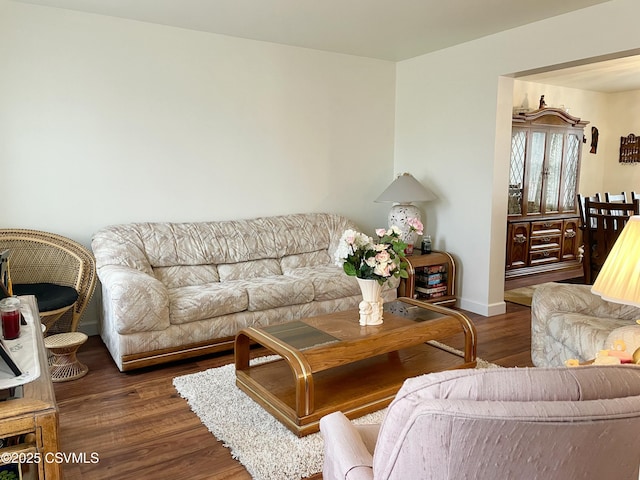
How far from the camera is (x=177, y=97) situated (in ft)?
13.7

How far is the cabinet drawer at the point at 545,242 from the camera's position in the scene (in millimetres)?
6129

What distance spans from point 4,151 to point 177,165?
1252 millimetres

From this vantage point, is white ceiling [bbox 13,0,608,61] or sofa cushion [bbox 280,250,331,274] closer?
white ceiling [bbox 13,0,608,61]

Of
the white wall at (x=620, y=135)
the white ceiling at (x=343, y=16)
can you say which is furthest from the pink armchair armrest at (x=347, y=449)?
the white wall at (x=620, y=135)

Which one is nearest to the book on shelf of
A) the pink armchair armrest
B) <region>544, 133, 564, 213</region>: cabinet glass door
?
<region>544, 133, 564, 213</region>: cabinet glass door

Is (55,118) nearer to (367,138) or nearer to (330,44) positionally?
(330,44)

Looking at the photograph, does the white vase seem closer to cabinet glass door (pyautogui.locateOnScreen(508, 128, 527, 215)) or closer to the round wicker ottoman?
the round wicker ottoman

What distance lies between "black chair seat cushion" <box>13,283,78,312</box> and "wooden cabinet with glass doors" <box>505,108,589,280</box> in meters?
4.66

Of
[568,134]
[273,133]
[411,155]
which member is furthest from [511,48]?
[568,134]

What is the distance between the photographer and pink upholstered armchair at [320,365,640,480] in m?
0.89

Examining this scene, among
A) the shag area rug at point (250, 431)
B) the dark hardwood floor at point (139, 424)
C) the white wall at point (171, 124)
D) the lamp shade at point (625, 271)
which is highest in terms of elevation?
the white wall at point (171, 124)

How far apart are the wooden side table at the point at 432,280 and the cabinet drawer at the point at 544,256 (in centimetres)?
185

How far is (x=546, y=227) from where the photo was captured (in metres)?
6.24

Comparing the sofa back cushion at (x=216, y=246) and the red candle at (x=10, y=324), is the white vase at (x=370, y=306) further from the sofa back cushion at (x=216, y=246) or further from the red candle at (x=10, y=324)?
the red candle at (x=10, y=324)
